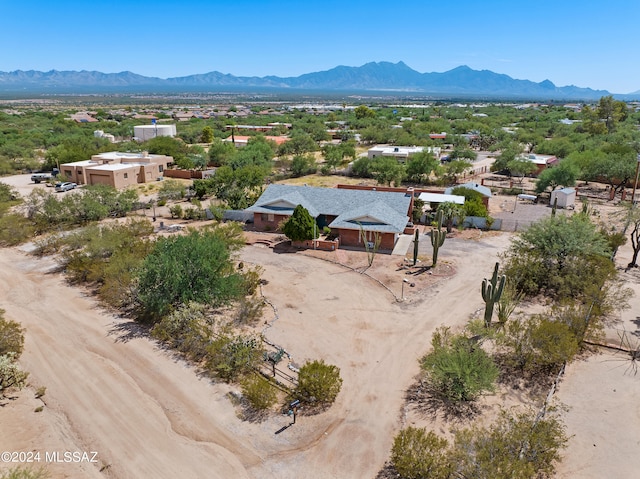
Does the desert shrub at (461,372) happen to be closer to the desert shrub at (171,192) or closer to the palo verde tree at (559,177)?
the desert shrub at (171,192)

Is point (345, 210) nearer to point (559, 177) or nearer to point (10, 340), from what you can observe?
point (10, 340)

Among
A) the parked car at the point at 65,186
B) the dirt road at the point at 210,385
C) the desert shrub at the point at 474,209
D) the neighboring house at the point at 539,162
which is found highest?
the neighboring house at the point at 539,162

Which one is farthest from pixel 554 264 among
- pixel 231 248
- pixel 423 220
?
pixel 231 248

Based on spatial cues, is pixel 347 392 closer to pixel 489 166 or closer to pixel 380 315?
pixel 380 315

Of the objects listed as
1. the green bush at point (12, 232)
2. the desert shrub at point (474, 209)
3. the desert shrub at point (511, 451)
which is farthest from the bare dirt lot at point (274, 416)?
the desert shrub at point (474, 209)

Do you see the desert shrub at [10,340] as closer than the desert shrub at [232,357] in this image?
No

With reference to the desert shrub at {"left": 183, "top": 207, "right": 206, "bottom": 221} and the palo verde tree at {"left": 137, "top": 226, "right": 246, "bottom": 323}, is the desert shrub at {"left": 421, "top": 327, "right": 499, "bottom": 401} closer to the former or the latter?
the palo verde tree at {"left": 137, "top": 226, "right": 246, "bottom": 323}

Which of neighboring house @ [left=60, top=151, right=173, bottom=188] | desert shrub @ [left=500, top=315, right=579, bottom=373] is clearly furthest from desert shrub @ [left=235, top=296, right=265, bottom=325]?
neighboring house @ [left=60, top=151, right=173, bottom=188]
